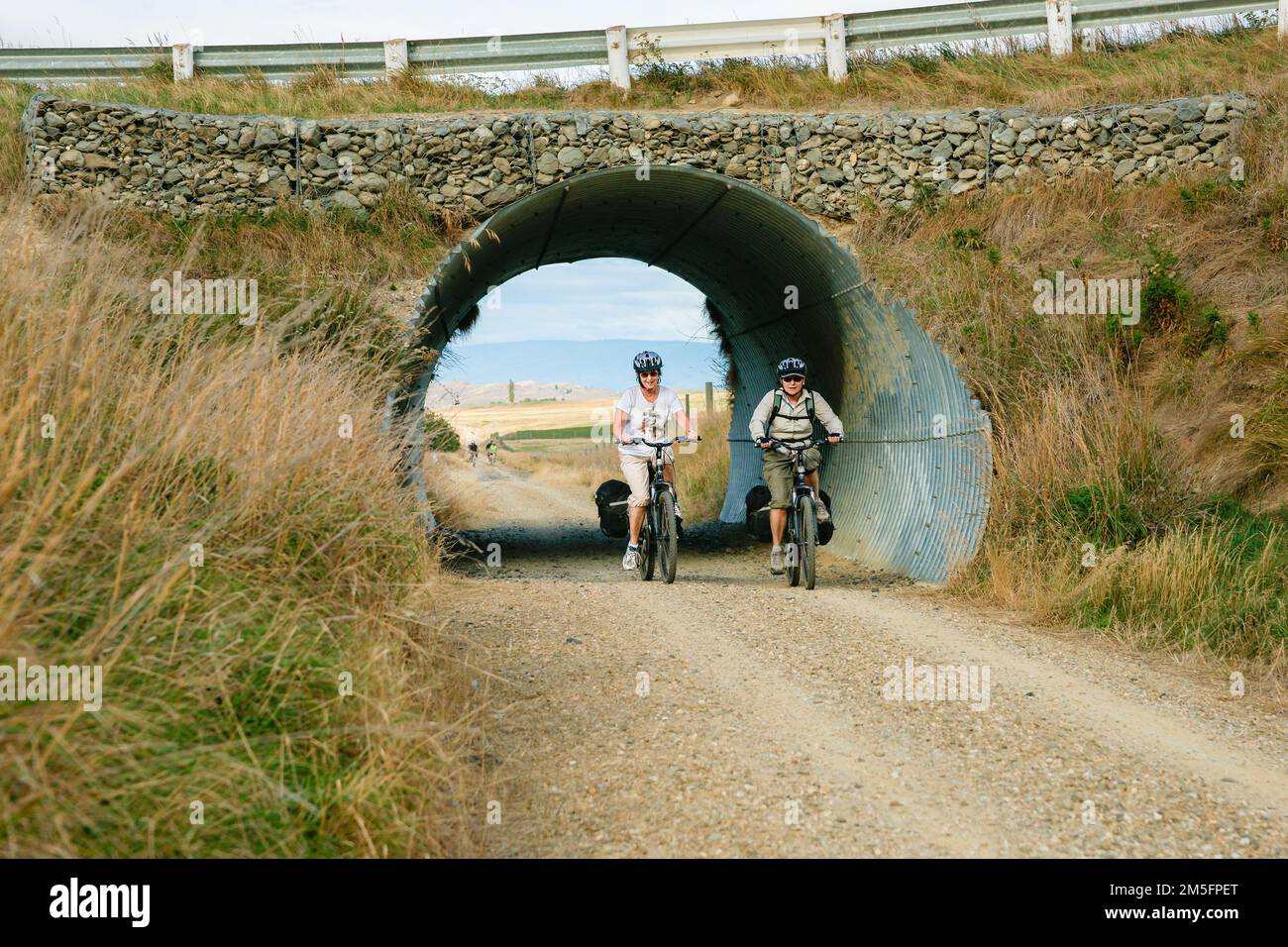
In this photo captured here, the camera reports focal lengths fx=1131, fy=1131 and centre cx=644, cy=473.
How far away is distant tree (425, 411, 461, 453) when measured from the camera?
1016 cm

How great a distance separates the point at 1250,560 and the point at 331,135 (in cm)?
1109

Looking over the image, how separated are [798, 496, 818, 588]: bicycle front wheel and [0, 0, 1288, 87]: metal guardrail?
26.9 feet

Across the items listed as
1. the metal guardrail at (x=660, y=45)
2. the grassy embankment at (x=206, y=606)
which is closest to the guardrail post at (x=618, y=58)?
the metal guardrail at (x=660, y=45)

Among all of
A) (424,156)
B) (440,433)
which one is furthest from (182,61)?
(440,433)

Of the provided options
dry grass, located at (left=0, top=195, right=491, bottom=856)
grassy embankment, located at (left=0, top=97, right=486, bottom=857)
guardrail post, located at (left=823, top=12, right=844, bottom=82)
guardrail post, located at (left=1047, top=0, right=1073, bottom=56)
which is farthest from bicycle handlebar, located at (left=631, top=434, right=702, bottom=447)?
guardrail post, located at (left=1047, top=0, right=1073, bottom=56)

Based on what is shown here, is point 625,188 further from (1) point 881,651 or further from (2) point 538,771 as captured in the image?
(2) point 538,771

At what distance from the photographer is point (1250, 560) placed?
8438mm

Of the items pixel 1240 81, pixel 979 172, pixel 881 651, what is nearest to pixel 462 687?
pixel 881 651

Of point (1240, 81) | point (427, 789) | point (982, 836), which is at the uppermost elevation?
point (1240, 81)

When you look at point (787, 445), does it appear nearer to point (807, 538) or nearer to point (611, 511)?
point (807, 538)

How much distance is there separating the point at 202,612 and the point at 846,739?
3.17 metres

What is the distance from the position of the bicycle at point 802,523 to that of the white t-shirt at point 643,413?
1183 millimetres

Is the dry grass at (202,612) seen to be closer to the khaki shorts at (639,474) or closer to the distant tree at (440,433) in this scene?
the distant tree at (440,433)
